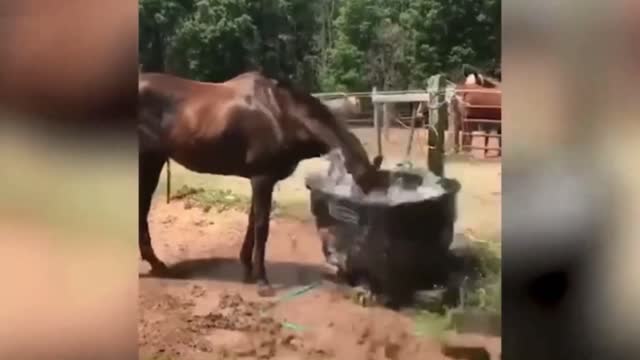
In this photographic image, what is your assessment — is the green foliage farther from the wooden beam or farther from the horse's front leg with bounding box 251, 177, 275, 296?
the horse's front leg with bounding box 251, 177, 275, 296

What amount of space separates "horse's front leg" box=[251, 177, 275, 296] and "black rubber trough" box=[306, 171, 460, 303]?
64 mm

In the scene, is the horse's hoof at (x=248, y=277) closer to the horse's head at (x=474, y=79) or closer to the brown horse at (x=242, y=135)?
the brown horse at (x=242, y=135)

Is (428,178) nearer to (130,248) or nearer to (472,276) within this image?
(472,276)

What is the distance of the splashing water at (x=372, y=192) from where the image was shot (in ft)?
3.77

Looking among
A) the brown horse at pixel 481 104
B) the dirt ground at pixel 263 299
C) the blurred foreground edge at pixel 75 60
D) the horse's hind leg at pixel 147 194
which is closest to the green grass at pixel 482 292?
the dirt ground at pixel 263 299

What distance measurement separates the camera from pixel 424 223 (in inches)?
45.6

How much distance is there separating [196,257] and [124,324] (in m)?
0.14

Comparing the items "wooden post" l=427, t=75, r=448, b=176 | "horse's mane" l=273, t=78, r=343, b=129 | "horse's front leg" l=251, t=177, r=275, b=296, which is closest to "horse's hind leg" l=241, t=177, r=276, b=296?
"horse's front leg" l=251, t=177, r=275, b=296

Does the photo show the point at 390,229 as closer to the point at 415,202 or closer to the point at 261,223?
→ the point at 415,202

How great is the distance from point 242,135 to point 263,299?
0.75 feet

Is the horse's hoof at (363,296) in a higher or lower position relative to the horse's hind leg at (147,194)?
lower

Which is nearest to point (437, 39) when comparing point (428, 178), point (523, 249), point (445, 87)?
point (445, 87)

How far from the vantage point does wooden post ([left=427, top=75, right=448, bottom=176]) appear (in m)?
1.15

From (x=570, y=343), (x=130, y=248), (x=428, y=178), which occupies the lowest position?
(x=570, y=343)
